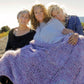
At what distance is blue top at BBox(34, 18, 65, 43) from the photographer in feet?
9.45

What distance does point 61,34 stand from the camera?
Answer: 2.93 meters

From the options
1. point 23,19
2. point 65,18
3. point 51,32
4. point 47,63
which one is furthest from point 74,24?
point 47,63

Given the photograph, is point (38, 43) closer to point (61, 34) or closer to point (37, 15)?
point (61, 34)

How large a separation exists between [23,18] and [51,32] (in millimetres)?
720

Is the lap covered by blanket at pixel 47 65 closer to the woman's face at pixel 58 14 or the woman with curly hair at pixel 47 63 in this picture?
the woman with curly hair at pixel 47 63

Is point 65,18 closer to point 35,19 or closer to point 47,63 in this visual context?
point 35,19

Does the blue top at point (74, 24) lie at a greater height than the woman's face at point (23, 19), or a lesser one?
lesser

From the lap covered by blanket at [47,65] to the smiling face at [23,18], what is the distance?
0.81 metres

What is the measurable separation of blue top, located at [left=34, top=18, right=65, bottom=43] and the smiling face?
0.47 metres

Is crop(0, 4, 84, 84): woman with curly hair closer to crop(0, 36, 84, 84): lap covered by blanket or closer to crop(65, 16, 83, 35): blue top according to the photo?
crop(0, 36, 84, 84): lap covered by blanket

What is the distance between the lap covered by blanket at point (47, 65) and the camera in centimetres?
263

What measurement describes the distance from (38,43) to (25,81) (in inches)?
23.4

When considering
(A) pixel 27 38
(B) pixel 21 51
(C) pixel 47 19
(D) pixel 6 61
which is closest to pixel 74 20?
(C) pixel 47 19

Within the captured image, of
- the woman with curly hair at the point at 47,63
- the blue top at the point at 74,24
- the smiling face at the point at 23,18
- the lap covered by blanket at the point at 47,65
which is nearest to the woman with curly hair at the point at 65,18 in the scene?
the blue top at the point at 74,24
